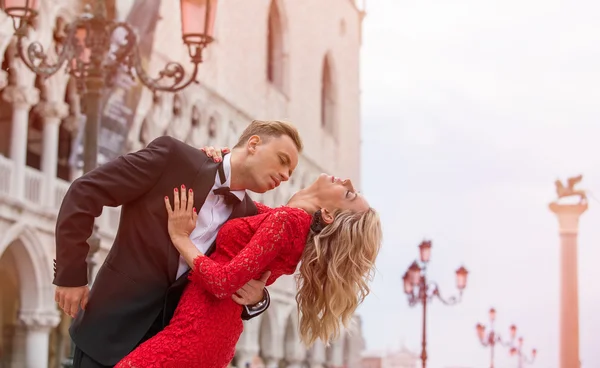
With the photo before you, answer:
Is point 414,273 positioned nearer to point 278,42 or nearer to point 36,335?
point 278,42

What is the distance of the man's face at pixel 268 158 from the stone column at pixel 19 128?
11.3 m

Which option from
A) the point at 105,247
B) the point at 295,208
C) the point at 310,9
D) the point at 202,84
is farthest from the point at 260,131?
the point at 310,9

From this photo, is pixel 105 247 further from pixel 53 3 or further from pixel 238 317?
pixel 238 317

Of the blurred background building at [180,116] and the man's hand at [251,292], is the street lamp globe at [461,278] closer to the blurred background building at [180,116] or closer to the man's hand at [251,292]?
the blurred background building at [180,116]

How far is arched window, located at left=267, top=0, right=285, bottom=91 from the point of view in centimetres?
2580

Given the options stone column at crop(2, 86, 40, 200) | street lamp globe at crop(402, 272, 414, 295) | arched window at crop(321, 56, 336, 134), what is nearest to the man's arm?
stone column at crop(2, 86, 40, 200)

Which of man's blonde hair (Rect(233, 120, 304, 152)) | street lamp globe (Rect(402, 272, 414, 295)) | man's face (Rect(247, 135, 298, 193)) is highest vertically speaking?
street lamp globe (Rect(402, 272, 414, 295))

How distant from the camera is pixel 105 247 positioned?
645 inches

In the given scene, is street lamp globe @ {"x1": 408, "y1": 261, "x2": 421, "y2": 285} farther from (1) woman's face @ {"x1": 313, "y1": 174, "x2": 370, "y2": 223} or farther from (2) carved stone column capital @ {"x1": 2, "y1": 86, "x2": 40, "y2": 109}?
(1) woman's face @ {"x1": 313, "y1": 174, "x2": 370, "y2": 223}

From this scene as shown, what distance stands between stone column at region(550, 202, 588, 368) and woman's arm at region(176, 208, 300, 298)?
20.6 m

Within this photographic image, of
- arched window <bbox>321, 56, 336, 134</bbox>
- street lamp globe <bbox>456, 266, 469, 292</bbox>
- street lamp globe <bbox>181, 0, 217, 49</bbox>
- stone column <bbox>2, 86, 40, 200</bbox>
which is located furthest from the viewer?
arched window <bbox>321, 56, 336, 134</bbox>

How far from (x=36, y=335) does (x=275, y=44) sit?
1266 centimetres

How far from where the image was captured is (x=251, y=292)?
341cm

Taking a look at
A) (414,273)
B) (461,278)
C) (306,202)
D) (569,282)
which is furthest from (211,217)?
(569,282)
